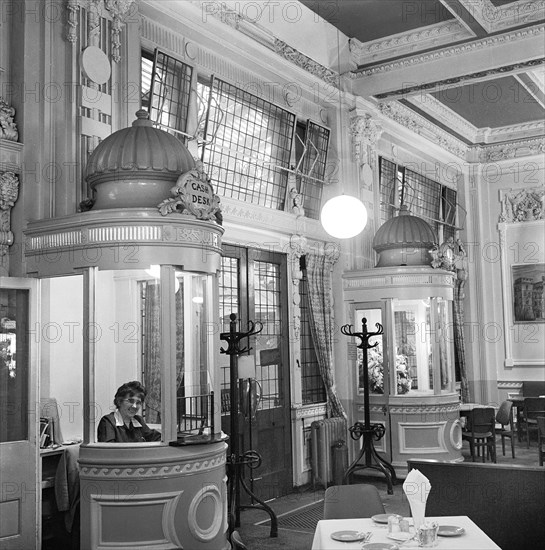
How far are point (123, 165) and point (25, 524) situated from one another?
103 inches

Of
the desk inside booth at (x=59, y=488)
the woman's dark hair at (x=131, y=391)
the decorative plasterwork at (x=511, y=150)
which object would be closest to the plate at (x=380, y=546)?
the woman's dark hair at (x=131, y=391)

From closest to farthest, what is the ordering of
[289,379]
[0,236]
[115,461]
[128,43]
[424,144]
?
[115,461], [0,236], [128,43], [289,379], [424,144]

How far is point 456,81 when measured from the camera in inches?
376

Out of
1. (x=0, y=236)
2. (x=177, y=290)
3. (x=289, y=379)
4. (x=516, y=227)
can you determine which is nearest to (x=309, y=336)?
(x=289, y=379)

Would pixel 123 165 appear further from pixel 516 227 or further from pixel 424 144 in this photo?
pixel 516 227

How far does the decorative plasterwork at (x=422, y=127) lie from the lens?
36.9 feet

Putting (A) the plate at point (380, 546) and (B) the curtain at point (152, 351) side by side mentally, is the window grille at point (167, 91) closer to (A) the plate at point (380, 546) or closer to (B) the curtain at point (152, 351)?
(B) the curtain at point (152, 351)

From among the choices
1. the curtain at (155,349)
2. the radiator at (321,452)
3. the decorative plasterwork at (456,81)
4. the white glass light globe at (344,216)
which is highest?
the decorative plasterwork at (456,81)

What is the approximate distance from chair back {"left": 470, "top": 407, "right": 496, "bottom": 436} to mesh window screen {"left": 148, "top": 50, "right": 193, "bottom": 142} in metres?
5.60

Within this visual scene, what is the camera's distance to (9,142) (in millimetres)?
5367

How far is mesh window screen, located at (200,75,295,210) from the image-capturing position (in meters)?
7.93

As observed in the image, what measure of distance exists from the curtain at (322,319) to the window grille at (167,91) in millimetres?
2707

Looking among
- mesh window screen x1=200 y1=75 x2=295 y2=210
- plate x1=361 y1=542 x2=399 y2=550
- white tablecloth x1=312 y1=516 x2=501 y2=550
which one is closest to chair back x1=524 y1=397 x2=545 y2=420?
mesh window screen x1=200 y1=75 x2=295 y2=210

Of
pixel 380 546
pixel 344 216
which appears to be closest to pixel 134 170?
pixel 380 546
